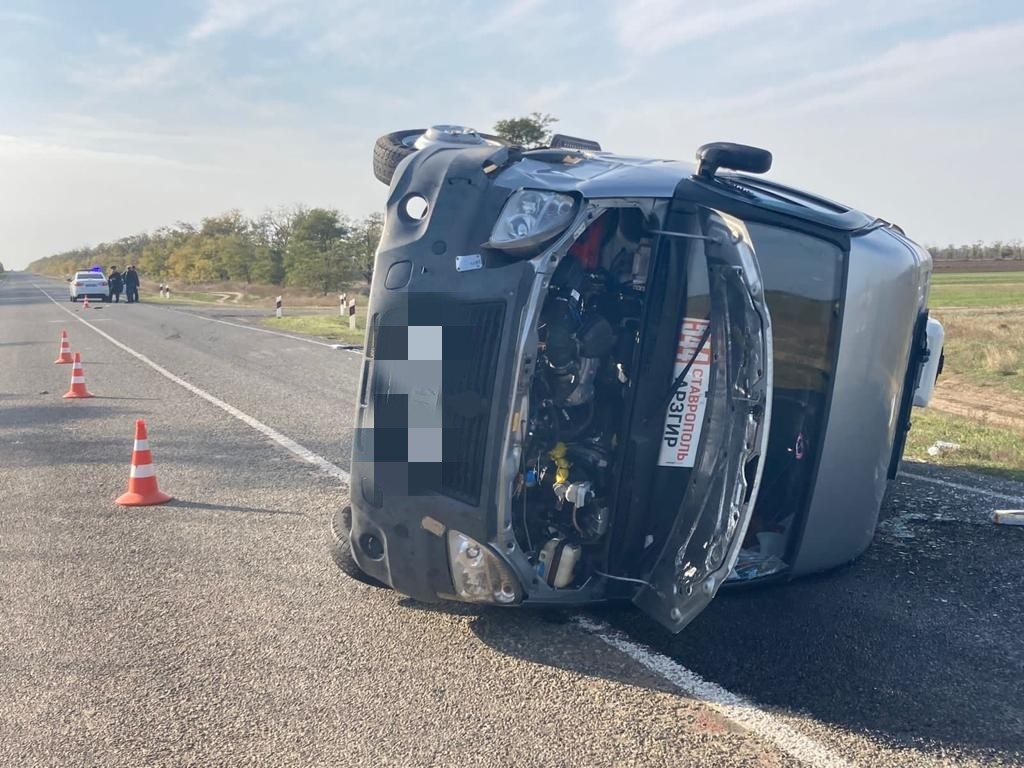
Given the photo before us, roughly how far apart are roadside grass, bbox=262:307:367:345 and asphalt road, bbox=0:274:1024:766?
13072mm

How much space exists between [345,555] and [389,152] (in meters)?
2.33

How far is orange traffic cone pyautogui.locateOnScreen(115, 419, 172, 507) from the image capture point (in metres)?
6.07

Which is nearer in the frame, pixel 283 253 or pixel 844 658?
pixel 844 658

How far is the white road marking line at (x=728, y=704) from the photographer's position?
289cm

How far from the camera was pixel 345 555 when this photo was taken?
4410 mm

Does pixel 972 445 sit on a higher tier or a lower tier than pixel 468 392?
lower

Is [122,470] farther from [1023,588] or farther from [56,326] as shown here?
[56,326]

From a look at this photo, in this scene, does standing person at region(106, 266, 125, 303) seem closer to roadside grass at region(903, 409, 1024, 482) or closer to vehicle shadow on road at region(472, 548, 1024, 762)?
roadside grass at region(903, 409, 1024, 482)

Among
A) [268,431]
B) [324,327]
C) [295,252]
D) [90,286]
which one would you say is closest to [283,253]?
[295,252]

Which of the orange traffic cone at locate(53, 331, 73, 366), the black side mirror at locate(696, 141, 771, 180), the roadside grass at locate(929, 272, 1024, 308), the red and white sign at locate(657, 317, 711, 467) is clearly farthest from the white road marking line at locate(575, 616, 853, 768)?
the roadside grass at locate(929, 272, 1024, 308)

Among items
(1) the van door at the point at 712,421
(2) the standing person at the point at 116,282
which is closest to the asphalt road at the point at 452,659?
(1) the van door at the point at 712,421

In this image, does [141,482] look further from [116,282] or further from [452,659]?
[116,282]

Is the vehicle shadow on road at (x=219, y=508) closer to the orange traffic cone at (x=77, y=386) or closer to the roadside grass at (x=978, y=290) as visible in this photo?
the orange traffic cone at (x=77, y=386)

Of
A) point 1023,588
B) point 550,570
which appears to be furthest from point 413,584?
point 1023,588
